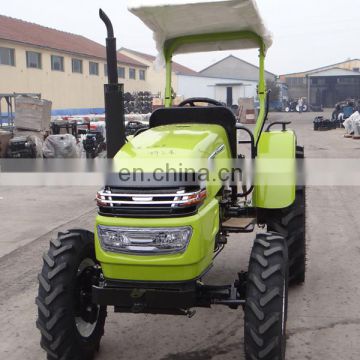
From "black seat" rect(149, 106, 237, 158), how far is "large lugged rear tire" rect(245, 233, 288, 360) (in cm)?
114

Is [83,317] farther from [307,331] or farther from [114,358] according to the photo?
[307,331]

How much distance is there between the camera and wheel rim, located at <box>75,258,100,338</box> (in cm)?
325

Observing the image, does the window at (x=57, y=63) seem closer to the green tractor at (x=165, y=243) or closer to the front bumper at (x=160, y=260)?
the green tractor at (x=165, y=243)

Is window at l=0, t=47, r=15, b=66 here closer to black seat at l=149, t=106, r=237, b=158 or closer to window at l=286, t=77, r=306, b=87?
black seat at l=149, t=106, r=237, b=158

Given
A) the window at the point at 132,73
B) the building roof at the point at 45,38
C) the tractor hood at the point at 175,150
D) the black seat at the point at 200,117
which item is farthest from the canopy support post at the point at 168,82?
the window at the point at 132,73

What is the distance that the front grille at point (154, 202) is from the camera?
2854 mm

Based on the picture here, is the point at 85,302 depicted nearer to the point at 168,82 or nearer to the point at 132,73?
the point at 168,82

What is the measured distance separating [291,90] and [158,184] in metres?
65.5

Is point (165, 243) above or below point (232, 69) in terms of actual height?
below

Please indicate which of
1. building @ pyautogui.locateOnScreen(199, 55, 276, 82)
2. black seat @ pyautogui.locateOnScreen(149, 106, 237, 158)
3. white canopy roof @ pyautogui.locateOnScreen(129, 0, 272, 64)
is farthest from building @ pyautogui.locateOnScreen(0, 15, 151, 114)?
building @ pyautogui.locateOnScreen(199, 55, 276, 82)

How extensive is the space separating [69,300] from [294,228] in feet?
6.52

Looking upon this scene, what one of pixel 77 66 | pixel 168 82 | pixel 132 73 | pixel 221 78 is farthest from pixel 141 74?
pixel 168 82

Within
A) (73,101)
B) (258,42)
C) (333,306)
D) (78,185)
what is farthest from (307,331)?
(73,101)

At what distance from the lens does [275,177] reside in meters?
3.89
